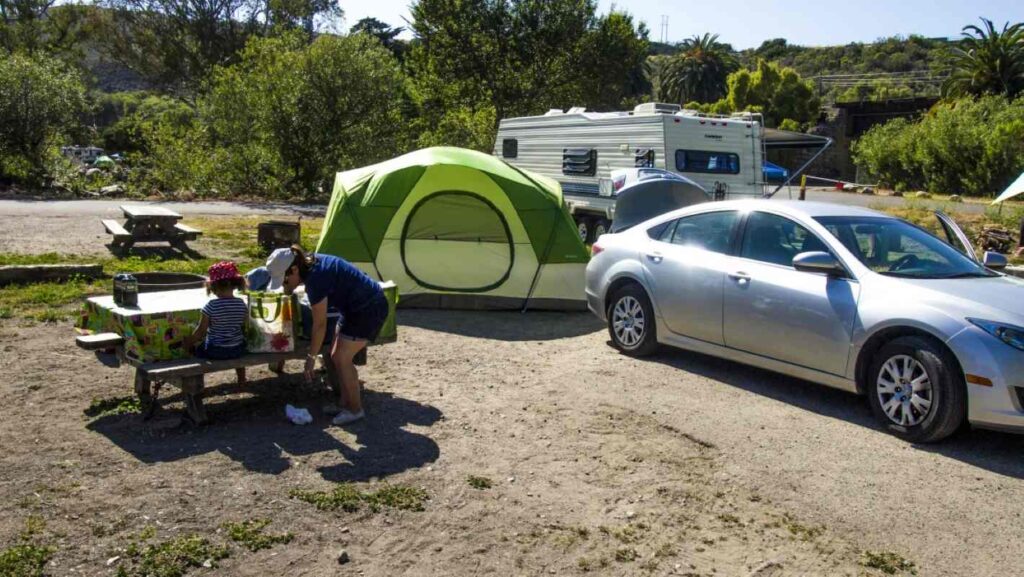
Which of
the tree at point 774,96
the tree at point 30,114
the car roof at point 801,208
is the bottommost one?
the car roof at point 801,208

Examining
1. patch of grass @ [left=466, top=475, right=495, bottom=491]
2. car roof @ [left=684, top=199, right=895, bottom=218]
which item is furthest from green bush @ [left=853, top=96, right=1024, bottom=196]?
patch of grass @ [left=466, top=475, right=495, bottom=491]

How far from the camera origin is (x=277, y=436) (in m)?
5.82

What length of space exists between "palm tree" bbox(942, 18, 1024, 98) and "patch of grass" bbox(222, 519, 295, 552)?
177 feet

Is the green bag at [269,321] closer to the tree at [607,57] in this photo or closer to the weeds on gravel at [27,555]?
the weeds on gravel at [27,555]

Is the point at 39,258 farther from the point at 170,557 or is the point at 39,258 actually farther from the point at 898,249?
the point at 898,249

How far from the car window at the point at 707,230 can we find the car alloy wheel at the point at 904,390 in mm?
1872

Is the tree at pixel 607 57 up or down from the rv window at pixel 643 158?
up

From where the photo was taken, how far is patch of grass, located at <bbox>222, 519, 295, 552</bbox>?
427cm

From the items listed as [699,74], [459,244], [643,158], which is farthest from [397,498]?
[699,74]

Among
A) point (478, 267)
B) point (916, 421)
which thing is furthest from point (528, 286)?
point (916, 421)

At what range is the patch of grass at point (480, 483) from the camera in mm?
Answer: 5086

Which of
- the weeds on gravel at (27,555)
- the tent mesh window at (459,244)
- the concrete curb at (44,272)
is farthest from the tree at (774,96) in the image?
the weeds on gravel at (27,555)

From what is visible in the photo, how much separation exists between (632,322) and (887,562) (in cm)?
418

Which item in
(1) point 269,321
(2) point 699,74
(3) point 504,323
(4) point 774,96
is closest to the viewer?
(1) point 269,321
